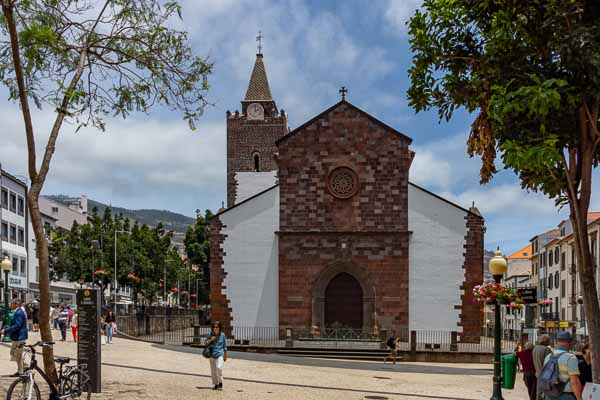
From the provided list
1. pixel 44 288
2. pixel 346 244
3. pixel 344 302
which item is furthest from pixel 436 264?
pixel 44 288

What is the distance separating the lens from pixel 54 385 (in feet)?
39.5

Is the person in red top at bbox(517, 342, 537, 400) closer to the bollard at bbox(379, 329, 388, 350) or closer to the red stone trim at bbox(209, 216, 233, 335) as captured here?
the bollard at bbox(379, 329, 388, 350)

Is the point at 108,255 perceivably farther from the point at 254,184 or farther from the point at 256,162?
the point at 254,184

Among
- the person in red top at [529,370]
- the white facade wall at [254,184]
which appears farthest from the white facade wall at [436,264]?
the person in red top at [529,370]

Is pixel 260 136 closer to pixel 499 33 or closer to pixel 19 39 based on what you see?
pixel 19 39

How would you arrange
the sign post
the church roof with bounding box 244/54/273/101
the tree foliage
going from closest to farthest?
1. the sign post
2. the church roof with bounding box 244/54/273/101
3. the tree foliage

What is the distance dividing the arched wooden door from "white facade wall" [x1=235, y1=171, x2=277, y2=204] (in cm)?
1318

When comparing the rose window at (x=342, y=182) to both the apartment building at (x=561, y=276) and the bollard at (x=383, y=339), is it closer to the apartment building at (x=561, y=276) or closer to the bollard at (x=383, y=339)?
the bollard at (x=383, y=339)

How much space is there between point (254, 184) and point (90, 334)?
3492cm

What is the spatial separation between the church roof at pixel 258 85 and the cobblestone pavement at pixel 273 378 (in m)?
32.9

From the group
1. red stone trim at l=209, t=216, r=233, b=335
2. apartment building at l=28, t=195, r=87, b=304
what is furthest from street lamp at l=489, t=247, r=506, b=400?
apartment building at l=28, t=195, r=87, b=304

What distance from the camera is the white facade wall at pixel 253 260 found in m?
36.3

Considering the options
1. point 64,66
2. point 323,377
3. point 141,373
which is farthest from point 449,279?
point 64,66

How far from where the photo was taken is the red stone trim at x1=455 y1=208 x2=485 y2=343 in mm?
35312
